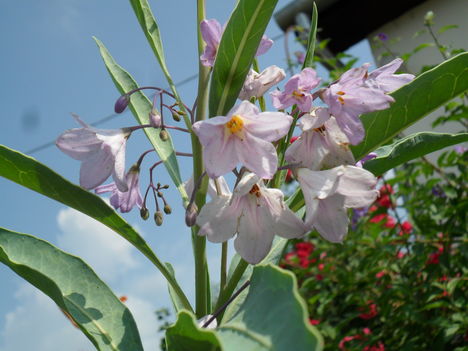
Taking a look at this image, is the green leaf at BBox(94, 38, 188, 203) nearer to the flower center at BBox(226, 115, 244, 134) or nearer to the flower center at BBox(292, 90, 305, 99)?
the flower center at BBox(226, 115, 244, 134)

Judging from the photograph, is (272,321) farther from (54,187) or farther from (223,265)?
(54,187)

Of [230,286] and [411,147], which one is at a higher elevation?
[411,147]

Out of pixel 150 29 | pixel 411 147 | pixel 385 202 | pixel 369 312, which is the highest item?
pixel 150 29

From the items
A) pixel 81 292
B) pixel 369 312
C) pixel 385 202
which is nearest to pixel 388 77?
pixel 81 292

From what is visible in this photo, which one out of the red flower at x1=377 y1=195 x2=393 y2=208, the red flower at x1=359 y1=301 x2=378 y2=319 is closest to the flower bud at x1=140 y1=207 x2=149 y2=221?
the red flower at x1=359 y1=301 x2=378 y2=319

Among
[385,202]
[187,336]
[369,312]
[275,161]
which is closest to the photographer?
[187,336]

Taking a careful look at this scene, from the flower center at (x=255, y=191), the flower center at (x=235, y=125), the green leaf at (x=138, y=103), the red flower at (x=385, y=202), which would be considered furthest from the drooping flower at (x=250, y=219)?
the red flower at (x=385, y=202)

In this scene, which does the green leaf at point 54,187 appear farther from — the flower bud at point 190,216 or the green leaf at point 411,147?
the green leaf at point 411,147

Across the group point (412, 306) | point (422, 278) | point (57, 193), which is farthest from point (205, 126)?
point (422, 278)
